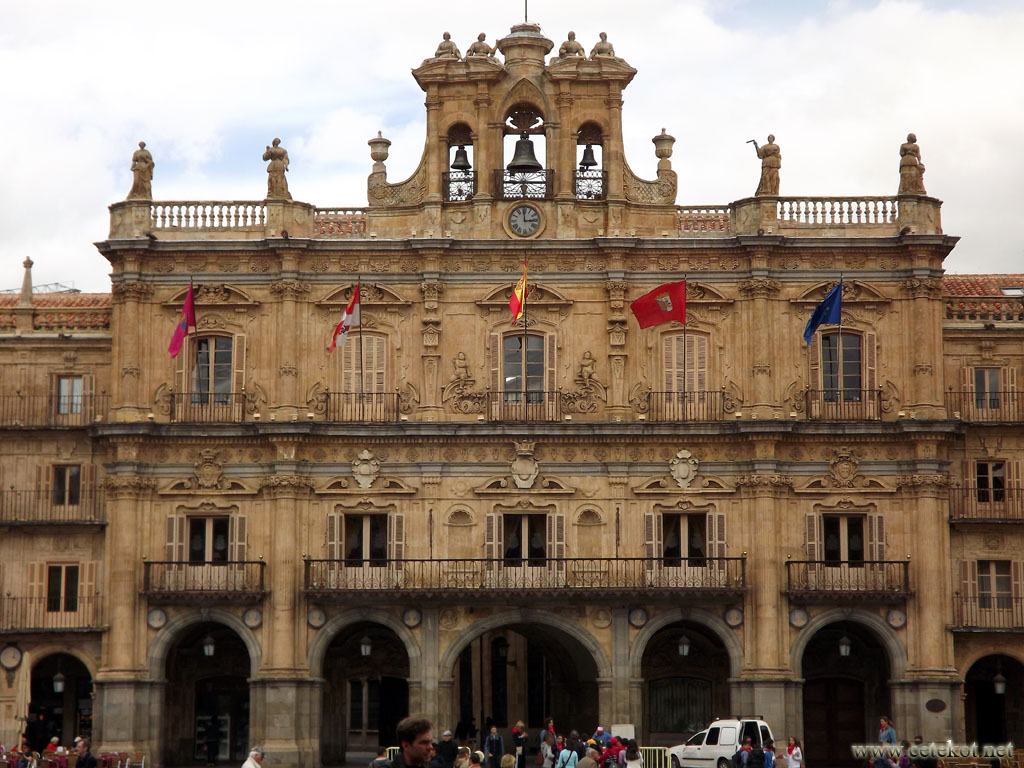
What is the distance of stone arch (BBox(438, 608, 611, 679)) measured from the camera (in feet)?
167

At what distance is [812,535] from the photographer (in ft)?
169

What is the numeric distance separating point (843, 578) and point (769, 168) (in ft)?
41.9

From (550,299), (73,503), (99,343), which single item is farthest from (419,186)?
(73,503)

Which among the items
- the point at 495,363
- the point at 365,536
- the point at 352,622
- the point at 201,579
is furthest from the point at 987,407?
the point at 201,579

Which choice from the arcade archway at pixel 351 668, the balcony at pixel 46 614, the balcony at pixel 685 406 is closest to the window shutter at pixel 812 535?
the balcony at pixel 685 406

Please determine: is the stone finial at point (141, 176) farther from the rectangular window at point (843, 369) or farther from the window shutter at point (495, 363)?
the rectangular window at point (843, 369)

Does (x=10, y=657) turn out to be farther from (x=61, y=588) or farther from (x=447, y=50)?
(x=447, y=50)

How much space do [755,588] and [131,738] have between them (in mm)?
18821

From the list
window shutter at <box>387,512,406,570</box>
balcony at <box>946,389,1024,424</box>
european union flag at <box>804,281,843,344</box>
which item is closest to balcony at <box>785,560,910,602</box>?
balcony at <box>946,389,1024,424</box>

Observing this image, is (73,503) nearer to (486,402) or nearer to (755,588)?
(486,402)

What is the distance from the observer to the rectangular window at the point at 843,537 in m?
51.6

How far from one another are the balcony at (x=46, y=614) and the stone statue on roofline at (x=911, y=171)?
27834 mm

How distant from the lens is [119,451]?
51.7m

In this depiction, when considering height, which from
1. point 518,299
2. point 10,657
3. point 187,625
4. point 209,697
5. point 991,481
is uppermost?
point 518,299
